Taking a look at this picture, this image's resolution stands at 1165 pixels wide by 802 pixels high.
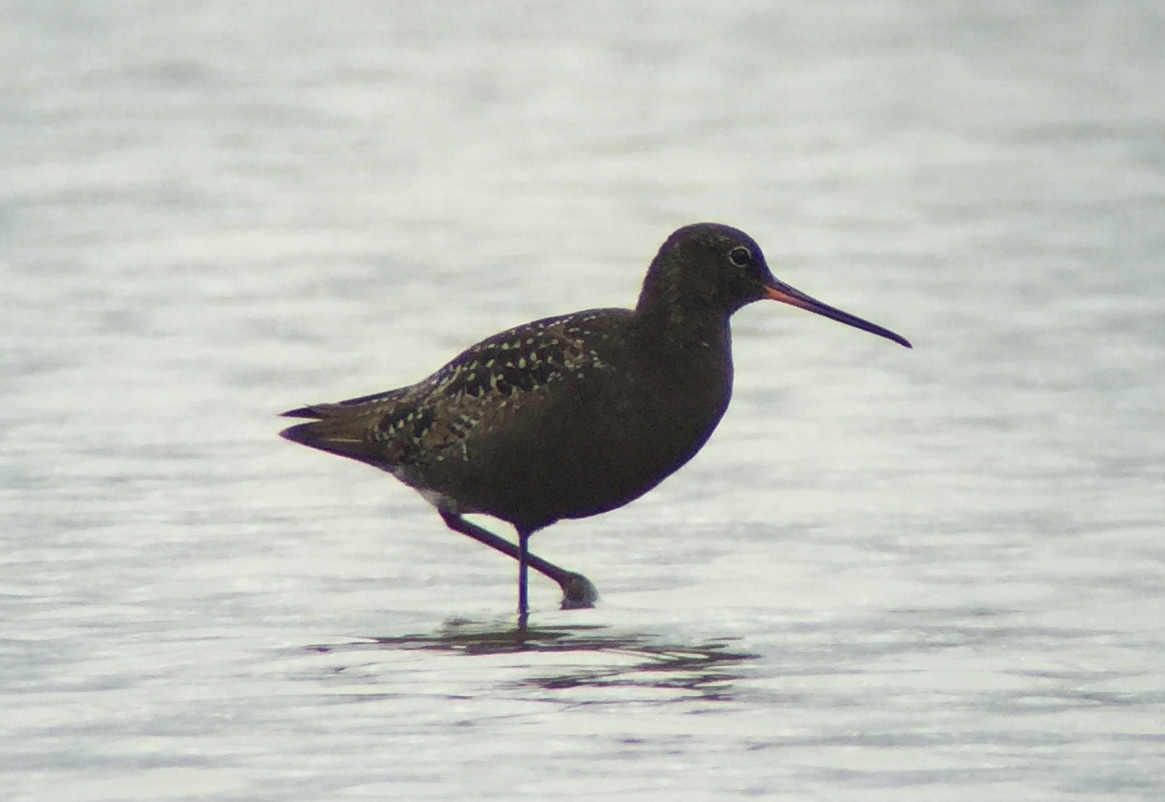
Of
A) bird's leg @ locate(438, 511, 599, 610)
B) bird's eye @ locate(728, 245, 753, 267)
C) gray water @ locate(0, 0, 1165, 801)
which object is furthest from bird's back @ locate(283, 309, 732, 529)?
gray water @ locate(0, 0, 1165, 801)

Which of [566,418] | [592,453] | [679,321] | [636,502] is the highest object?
[679,321]

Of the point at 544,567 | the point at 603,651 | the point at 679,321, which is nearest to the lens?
the point at 603,651

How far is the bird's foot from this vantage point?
903cm

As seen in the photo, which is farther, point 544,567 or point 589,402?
point 544,567

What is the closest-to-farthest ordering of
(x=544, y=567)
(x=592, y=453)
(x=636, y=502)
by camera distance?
(x=592, y=453) < (x=544, y=567) < (x=636, y=502)

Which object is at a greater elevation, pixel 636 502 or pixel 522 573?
pixel 636 502

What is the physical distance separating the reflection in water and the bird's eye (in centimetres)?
151

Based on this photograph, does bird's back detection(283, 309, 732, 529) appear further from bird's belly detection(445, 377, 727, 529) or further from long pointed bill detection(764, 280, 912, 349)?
long pointed bill detection(764, 280, 912, 349)

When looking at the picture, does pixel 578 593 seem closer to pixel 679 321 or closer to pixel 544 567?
pixel 544 567

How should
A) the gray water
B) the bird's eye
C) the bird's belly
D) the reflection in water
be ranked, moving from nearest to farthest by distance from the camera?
the gray water
the reflection in water
the bird's belly
the bird's eye

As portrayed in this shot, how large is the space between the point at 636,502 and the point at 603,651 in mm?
2162

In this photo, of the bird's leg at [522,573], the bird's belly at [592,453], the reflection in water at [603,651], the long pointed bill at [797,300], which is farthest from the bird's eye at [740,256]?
the reflection in water at [603,651]

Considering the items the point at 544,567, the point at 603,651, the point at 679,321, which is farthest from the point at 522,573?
the point at 679,321

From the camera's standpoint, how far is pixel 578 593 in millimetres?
9070
